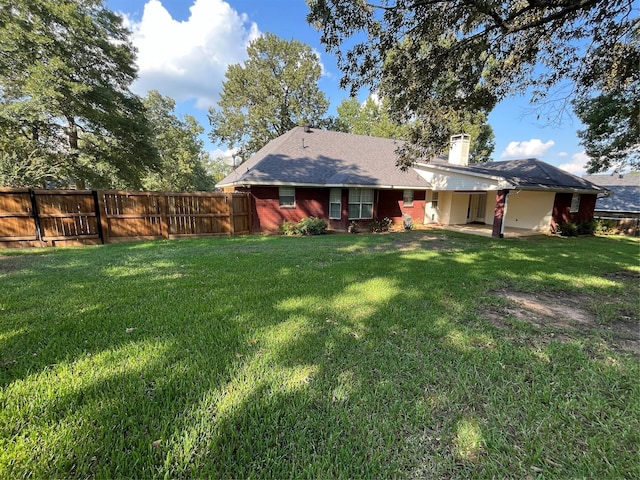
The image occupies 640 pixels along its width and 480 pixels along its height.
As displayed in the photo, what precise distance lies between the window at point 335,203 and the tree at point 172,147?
21.4m

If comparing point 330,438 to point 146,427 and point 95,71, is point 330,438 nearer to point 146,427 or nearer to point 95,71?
point 146,427

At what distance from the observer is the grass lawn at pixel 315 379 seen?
5.89ft

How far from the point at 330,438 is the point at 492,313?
3210 mm

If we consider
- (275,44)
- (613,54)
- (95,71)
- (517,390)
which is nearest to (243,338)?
(517,390)

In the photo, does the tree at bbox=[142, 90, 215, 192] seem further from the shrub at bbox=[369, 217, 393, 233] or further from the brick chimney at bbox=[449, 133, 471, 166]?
the brick chimney at bbox=[449, 133, 471, 166]

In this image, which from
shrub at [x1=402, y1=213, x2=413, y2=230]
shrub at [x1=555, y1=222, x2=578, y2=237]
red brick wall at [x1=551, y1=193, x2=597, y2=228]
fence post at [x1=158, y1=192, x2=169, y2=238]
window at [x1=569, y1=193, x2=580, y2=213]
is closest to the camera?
fence post at [x1=158, y1=192, x2=169, y2=238]

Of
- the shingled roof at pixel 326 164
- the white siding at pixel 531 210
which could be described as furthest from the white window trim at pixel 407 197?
the white siding at pixel 531 210

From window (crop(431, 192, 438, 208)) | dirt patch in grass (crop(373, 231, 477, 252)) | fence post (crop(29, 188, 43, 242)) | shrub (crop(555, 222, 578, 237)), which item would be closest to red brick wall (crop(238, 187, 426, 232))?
window (crop(431, 192, 438, 208))

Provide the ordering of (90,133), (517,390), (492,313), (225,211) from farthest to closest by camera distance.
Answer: (90,133) < (225,211) < (492,313) < (517,390)

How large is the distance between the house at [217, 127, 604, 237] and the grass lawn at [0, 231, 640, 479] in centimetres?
850

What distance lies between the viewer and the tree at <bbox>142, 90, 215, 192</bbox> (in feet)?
95.7

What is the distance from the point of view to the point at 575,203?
1576cm

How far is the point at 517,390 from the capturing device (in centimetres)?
245

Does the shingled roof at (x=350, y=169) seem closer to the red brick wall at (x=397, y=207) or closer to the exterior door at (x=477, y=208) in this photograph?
the red brick wall at (x=397, y=207)
